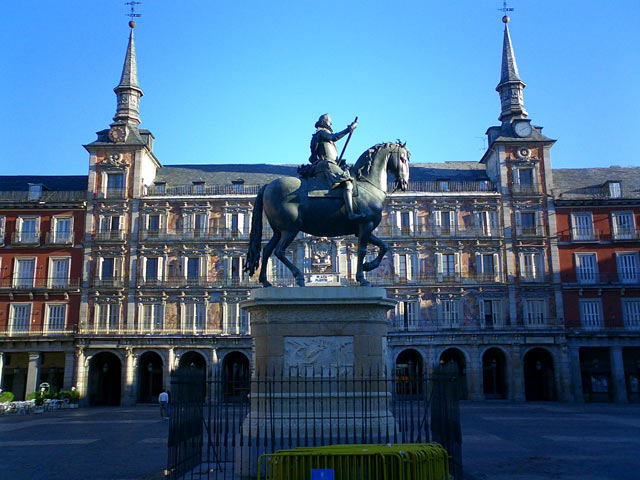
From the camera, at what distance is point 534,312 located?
4469cm

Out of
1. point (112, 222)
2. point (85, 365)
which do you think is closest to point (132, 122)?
point (112, 222)

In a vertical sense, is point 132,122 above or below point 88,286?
above

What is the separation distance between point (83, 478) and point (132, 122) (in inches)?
1701

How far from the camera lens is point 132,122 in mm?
50812

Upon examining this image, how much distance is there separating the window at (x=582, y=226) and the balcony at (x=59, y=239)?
38002 mm

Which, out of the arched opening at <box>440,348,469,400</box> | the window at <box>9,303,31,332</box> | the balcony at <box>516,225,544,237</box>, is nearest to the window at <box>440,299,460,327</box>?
the arched opening at <box>440,348,469,400</box>

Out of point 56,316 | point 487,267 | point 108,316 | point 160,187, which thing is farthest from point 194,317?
point 487,267

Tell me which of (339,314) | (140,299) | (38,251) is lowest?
(339,314)

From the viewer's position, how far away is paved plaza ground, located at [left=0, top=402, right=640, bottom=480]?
11.9 metres

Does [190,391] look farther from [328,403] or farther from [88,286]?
[88,286]

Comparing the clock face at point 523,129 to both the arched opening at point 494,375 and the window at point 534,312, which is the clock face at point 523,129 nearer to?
the window at point 534,312

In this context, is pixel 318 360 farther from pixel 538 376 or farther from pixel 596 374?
pixel 596 374

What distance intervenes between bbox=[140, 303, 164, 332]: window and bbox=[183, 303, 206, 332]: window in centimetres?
180

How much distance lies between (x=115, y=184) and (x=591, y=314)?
37061mm
